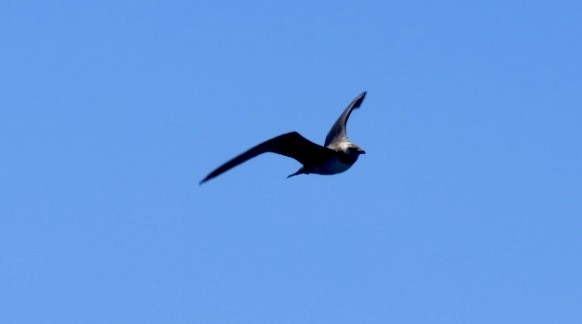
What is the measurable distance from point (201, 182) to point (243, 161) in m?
2.22

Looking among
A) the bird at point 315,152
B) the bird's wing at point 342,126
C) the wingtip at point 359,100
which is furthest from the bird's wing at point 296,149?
the wingtip at point 359,100

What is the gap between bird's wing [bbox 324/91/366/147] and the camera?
38031mm

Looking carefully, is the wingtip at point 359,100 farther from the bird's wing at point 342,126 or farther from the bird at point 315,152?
the bird at point 315,152

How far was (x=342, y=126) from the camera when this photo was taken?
39.1m

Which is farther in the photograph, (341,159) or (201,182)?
(341,159)

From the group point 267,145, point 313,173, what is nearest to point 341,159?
point 313,173

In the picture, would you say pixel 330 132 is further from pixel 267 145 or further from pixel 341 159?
pixel 267 145

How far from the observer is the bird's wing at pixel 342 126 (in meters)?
38.0

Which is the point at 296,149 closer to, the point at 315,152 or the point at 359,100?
the point at 315,152

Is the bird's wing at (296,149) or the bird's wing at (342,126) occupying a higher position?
the bird's wing at (342,126)

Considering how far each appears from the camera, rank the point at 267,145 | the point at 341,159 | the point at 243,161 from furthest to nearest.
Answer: the point at 341,159 → the point at 267,145 → the point at 243,161

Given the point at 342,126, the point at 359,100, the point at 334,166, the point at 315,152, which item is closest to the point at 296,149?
the point at 315,152

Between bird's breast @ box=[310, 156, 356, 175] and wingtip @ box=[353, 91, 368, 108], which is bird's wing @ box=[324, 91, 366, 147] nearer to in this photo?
wingtip @ box=[353, 91, 368, 108]

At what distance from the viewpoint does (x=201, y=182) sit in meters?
28.8
